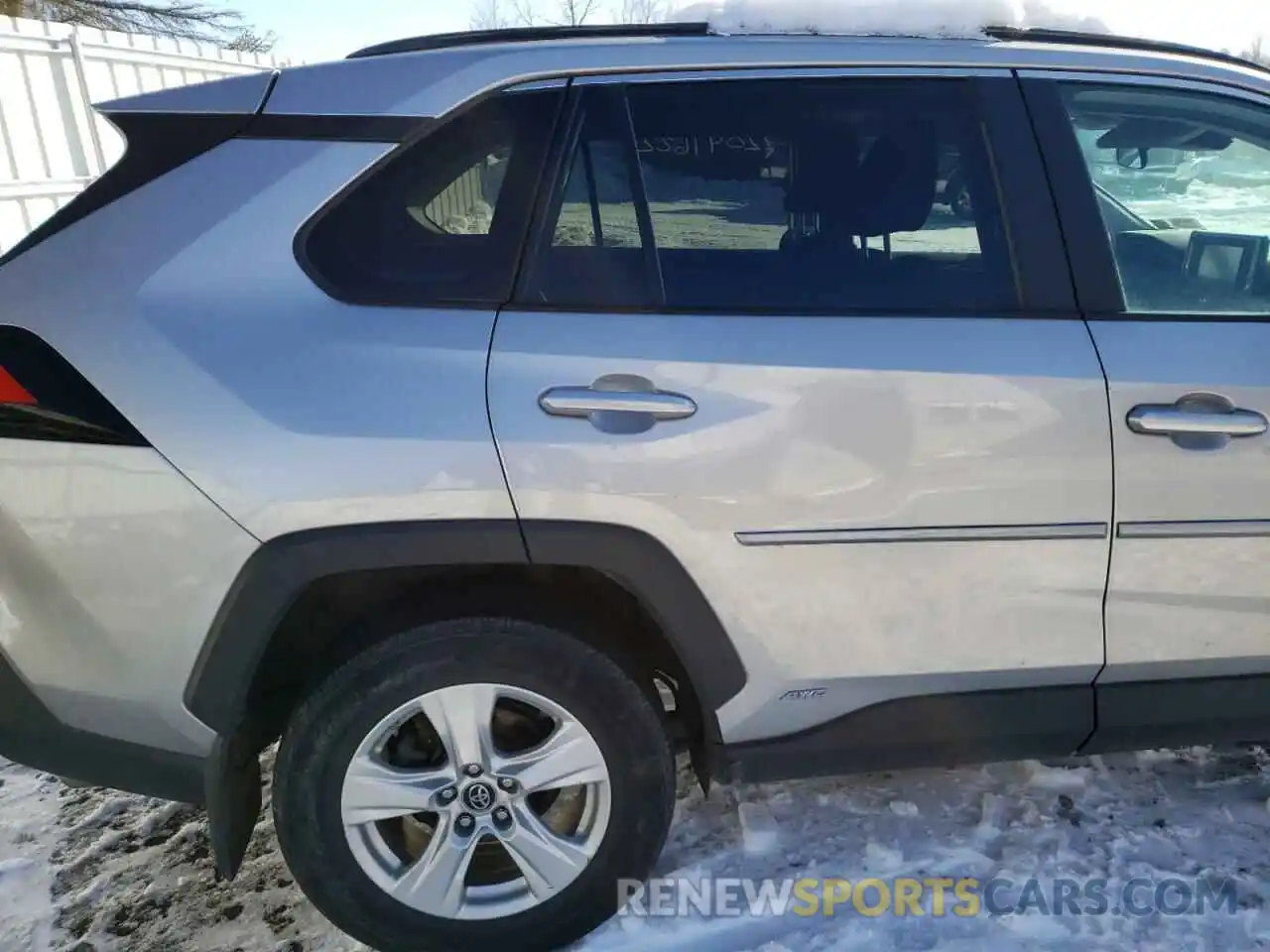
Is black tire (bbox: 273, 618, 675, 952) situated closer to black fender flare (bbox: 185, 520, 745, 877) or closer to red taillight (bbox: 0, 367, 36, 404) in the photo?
black fender flare (bbox: 185, 520, 745, 877)

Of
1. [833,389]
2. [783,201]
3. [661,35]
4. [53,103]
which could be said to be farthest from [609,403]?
[53,103]

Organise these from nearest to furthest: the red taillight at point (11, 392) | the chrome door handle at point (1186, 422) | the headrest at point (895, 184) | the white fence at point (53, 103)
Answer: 1. the red taillight at point (11, 392)
2. the chrome door handle at point (1186, 422)
3. the headrest at point (895, 184)
4. the white fence at point (53, 103)

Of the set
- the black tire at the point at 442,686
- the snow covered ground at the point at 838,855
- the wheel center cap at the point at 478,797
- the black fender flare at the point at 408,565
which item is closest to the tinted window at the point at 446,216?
the black fender flare at the point at 408,565

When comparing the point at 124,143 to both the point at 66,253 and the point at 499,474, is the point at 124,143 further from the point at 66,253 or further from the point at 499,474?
the point at 499,474

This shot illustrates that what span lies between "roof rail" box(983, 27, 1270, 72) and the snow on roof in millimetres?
30

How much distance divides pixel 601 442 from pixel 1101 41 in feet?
4.94

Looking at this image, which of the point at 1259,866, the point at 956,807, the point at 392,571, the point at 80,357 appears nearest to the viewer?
the point at 80,357

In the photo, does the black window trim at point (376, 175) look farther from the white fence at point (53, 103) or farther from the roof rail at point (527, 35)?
the white fence at point (53, 103)

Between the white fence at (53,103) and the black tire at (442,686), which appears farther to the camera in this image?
the white fence at (53,103)

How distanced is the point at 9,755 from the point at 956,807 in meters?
2.30

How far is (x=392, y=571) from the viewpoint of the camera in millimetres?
1914

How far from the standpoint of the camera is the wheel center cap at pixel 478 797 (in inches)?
79.1

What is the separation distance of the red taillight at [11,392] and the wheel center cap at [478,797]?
1.17 metres

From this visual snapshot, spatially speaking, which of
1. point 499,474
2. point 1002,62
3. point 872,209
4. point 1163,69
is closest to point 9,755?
point 499,474
